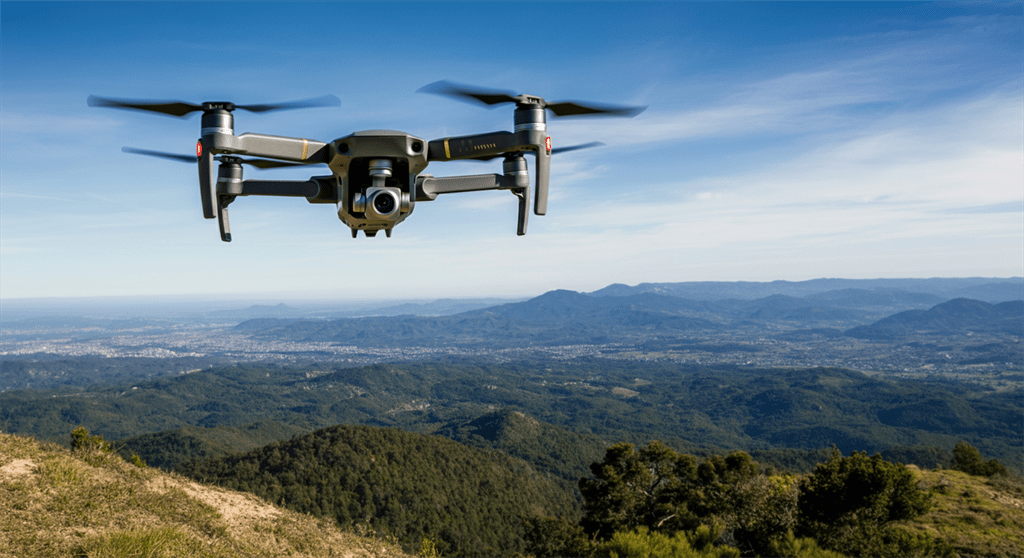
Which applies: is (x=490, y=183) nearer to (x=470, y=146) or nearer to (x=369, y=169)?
(x=470, y=146)

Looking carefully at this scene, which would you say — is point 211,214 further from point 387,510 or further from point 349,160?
point 387,510

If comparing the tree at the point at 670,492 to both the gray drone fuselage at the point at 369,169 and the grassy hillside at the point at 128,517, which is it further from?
the gray drone fuselage at the point at 369,169

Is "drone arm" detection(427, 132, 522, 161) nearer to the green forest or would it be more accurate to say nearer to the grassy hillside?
the grassy hillside

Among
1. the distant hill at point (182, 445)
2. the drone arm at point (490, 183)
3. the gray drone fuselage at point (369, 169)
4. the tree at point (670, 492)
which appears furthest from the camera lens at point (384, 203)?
the distant hill at point (182, 445)

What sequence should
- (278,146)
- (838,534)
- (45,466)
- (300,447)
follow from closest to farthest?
(278,146) < (45,466) < (838,534) < (300,447)

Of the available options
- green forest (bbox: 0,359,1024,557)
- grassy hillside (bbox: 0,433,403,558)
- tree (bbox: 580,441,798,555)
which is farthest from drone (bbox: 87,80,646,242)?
tree (bbox: 580,441,798,555)

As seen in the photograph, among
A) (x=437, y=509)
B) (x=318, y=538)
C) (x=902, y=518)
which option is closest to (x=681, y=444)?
(x=437, y=509)

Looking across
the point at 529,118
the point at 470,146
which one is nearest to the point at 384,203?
the point at 470,146
